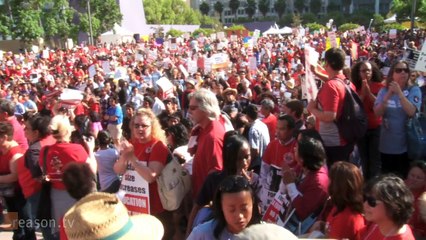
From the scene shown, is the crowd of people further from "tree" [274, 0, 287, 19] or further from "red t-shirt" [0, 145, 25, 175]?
"tree" [274, 0, 287, 19]

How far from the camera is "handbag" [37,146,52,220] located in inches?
185

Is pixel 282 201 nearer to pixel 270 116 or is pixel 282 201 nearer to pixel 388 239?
pixel 388 239

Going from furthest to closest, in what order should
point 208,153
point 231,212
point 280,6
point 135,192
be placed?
point 280,6 < point 135,192 < point 208,153 < point 231,212

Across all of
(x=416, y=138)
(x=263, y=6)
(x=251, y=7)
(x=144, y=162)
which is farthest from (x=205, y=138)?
(x=263, y=6)

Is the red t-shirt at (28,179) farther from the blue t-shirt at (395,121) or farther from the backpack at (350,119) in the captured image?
the blue t-shirt at (395,121)

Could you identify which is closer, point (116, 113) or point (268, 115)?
point (268, 115)

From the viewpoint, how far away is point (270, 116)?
700 cm

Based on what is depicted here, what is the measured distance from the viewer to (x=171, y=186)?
4246 millimetres

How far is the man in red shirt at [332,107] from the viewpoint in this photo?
15.0 feet

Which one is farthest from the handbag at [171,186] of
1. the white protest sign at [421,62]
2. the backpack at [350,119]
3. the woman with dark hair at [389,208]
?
the white protest sign at [421,62]

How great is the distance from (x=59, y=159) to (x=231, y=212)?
7.73ft

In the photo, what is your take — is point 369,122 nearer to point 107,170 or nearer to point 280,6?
point 107,170

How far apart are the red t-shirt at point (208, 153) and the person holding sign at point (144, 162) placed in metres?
0.30

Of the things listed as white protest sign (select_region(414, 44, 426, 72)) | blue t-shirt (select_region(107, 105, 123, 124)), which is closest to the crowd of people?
white protest sign (select_region(414, 44, 426, 72))
